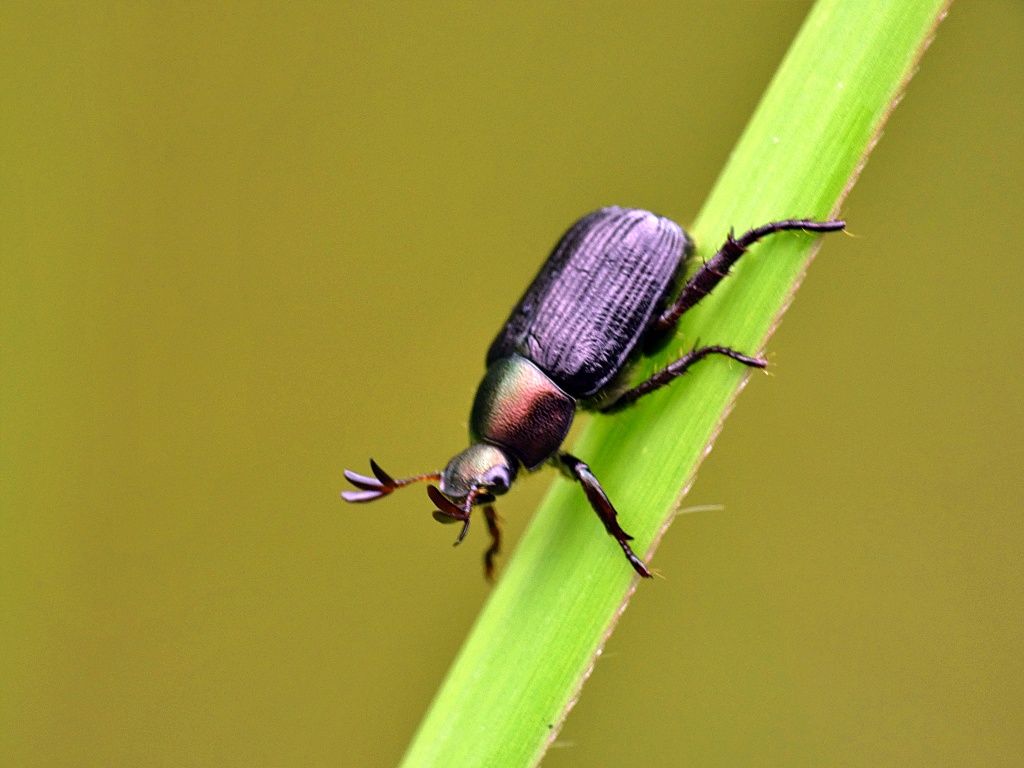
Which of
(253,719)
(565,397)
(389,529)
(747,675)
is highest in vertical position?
(565,397)

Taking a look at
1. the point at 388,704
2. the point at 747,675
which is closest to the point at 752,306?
the point at 747,675

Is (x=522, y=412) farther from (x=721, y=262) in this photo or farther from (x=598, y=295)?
(x=721, y=262)

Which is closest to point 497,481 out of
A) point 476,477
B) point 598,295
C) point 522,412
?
point 476,477

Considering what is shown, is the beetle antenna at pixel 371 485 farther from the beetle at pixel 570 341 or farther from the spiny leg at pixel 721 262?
the spiny leg at pixel 721 262

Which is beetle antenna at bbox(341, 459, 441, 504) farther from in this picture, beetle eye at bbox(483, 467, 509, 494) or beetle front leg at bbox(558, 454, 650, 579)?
beetle front leg at bbox(558, 454, 650, 579)

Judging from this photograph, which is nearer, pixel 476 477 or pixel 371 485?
pixel 371 485

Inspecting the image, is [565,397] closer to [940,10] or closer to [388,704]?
[940,10]

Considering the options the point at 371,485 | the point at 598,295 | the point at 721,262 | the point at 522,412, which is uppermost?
the point at 721,262
